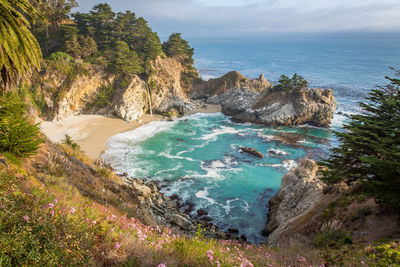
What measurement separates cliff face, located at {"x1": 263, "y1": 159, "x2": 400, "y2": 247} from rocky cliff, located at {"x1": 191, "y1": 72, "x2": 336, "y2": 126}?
95.0ft

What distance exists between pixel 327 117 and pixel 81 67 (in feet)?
156

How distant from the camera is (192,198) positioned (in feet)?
71.6

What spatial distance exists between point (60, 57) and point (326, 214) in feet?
148

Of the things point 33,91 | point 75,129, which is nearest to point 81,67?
point 33,91

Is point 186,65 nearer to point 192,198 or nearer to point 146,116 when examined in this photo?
point 146,116

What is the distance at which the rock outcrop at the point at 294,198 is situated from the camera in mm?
15039

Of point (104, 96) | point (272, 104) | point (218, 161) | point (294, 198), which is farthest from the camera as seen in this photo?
point (272, 104)

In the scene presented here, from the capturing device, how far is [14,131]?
738 centimetres

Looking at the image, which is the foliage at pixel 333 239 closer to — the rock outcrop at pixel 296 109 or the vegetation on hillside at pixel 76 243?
the vegetation on hillside at pixel 76 243

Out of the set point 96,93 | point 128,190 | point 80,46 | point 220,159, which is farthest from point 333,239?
point 80,46

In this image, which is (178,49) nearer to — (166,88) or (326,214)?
(166,88)

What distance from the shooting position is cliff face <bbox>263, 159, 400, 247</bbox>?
9117 millimetres

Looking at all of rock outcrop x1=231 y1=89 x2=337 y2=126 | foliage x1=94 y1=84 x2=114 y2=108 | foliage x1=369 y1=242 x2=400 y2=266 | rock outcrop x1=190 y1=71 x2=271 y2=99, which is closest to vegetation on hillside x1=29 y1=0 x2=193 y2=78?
foliage x1=94 y1=84 x2=114 y2=108

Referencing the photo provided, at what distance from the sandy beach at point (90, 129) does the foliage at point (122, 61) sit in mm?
9862
